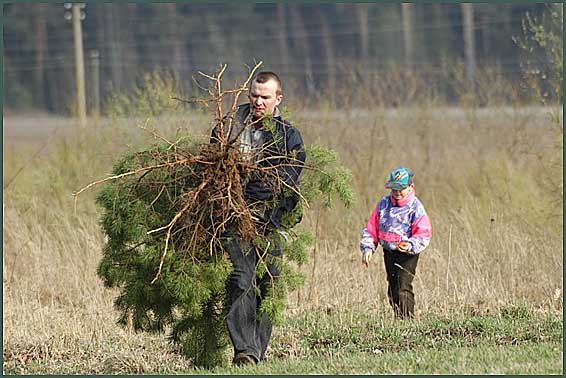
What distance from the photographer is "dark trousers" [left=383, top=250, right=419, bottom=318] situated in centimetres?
898

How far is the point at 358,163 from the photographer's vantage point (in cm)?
1497

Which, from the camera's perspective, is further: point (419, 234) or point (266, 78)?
point (419, 234)

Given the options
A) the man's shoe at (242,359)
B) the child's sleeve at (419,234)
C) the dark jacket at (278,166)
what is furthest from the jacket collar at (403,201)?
the man's shoe at (242,359)

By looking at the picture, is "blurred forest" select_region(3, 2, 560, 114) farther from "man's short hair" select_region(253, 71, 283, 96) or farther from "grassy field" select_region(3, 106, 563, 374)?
"man's short hair" select_region(253, 71, 283, 96)

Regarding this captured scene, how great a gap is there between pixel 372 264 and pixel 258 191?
4.24 meters

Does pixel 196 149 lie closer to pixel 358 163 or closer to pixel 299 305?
pixel 299 305

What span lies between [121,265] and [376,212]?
2529 millimetres

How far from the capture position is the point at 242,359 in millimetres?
7195

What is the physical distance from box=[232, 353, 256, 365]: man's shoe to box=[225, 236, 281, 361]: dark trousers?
0.02 metres

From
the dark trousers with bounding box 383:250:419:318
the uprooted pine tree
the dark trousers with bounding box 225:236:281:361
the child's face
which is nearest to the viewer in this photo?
the uprooted pine tree

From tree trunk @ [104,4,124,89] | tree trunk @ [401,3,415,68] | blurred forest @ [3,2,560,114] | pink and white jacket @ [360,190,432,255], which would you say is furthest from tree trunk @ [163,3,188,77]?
pink and white jacket @ [360,190,432,255]

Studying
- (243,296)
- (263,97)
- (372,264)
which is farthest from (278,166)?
(372,264)

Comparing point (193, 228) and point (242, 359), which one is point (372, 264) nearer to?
point (242, 359)

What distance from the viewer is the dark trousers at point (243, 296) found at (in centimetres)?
719
